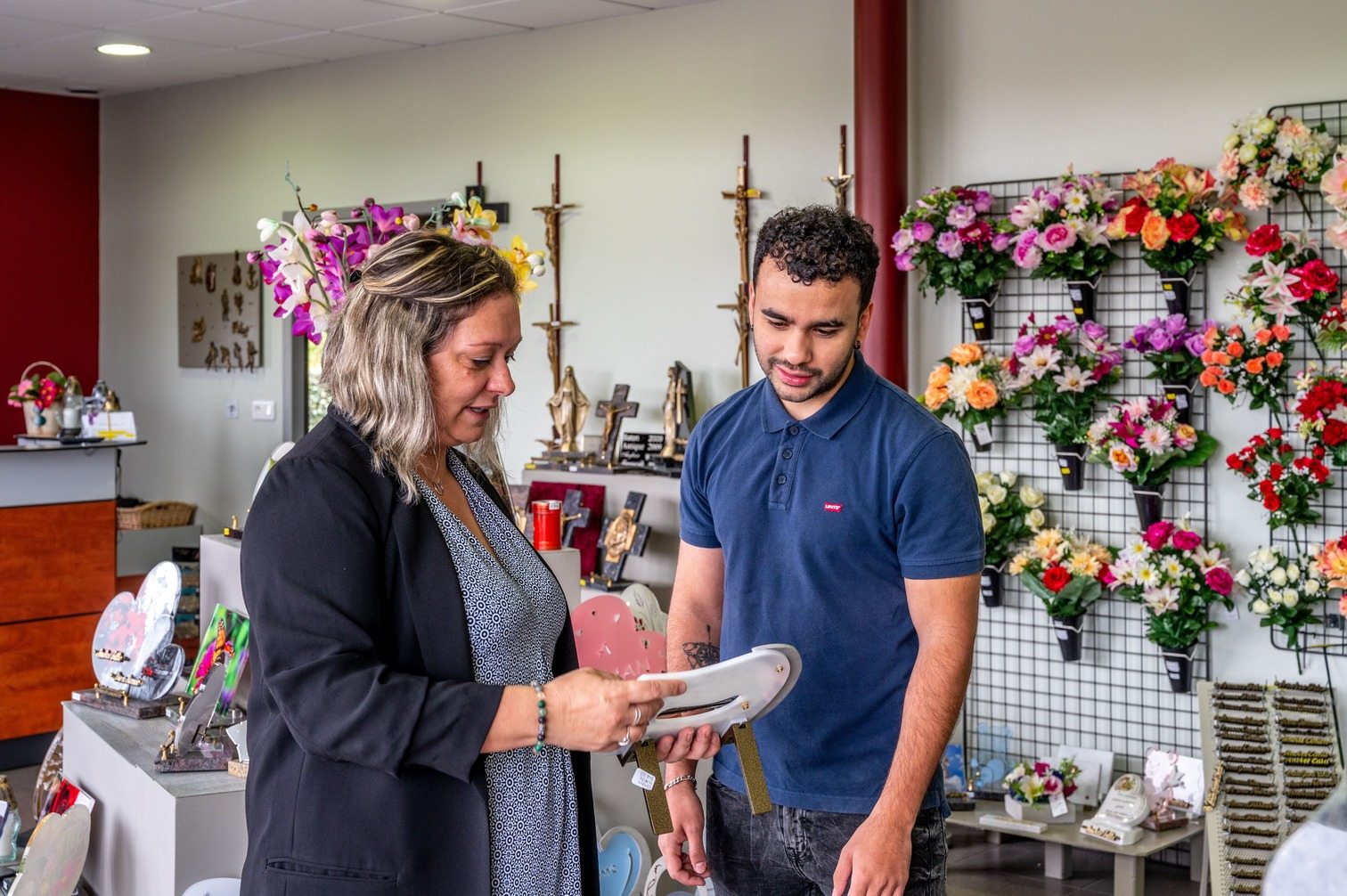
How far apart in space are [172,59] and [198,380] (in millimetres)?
1760

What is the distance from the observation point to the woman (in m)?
1.52

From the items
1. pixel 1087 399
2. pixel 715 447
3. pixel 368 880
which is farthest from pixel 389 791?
pixel 1087 399

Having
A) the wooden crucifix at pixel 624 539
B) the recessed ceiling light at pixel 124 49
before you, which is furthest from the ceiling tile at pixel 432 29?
the wooden crucifix at pixel 624 539

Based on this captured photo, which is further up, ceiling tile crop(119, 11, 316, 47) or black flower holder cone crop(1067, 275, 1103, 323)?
ceiling tile crop(119, 11, 316, 47)

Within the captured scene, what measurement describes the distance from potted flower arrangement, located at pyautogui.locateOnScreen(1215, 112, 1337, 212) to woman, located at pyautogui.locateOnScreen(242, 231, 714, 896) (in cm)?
294

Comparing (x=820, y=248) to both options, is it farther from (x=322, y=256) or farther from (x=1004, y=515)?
(x=1004, y=515)

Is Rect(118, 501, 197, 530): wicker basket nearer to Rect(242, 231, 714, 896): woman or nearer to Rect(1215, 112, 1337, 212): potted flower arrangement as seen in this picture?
Rect(1215, 112, 1337, 212): potted flower arrangement

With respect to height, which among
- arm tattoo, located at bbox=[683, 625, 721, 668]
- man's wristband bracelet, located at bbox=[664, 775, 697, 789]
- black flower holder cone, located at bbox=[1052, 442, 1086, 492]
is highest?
black flower holder cone, located at bbox=[1052, 442, 1086, 492]

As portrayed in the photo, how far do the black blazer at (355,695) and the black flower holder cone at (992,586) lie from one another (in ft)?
10.6

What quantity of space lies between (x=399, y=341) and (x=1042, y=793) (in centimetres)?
326

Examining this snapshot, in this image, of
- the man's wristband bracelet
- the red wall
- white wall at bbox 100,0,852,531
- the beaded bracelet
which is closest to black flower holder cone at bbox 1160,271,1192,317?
white wall at bbox 100,0,852,531

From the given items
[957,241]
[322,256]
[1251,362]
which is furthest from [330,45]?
[1251,362]

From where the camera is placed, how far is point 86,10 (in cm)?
571

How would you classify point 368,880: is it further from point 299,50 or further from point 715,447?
point 299,50
